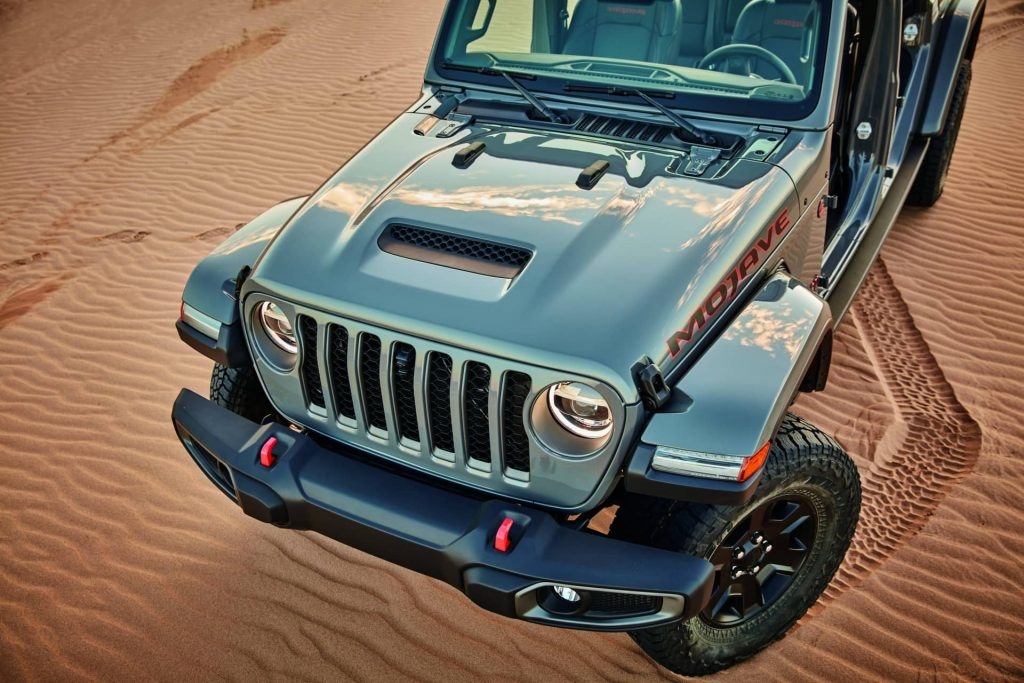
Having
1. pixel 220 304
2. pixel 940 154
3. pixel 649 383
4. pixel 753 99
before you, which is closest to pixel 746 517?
pixel 649 383

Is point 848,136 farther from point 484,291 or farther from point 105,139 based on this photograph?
point 105,139

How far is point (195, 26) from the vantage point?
10.7m

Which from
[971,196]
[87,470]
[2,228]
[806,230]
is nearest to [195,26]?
[2,228]

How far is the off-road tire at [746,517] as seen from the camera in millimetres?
2248

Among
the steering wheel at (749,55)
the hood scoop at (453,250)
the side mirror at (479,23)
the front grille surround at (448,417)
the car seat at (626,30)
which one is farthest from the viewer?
the side mirror at (479,23)

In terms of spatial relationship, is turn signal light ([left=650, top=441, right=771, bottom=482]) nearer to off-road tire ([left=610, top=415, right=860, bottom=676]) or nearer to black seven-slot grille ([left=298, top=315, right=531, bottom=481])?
off-road tire ([left=610, top=415, right=860, bottom=676])

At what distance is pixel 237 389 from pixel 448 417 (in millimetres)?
1029

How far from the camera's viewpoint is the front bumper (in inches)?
79.0

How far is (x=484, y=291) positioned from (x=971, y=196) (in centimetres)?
490

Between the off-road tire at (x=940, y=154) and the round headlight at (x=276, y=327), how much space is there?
13.6 ft

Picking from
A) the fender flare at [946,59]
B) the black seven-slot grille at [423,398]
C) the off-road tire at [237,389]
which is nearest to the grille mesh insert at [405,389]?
the black seven-slot grille at [423,398]

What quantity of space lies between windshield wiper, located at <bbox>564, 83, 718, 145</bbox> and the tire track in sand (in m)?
1.63

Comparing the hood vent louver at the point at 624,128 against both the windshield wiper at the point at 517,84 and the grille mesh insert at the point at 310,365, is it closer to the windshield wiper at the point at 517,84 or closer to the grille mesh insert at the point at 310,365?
the windshield wiper at the point at 517,84

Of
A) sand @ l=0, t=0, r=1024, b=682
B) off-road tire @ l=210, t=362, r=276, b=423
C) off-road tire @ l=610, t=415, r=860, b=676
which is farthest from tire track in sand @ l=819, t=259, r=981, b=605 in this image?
off-road tire @ l=210, t=362, r=276, b=423
